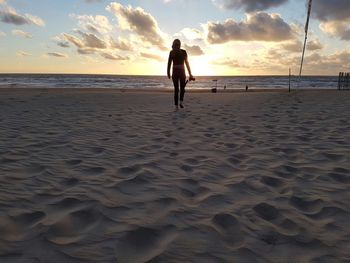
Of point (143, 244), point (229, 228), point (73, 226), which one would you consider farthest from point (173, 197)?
point (73, 226)

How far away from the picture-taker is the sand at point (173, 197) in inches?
89.9

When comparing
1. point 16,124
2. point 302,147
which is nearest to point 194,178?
point 302,147

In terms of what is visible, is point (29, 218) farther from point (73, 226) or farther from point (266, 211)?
point (266, 211)

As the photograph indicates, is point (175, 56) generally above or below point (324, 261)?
above

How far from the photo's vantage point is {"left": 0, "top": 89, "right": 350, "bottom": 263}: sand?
228 centimetres

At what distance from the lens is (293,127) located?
7.01 metres

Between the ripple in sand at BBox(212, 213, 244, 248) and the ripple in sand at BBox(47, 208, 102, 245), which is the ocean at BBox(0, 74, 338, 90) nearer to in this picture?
the ripple in sand at BBox(212, 213, 244, 248)

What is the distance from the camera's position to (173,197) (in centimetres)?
320

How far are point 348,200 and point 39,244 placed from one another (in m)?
2.98

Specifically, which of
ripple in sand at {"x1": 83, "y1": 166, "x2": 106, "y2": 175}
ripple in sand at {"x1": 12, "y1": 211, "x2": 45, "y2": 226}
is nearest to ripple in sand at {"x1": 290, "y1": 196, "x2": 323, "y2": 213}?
ripple in sand at {"x1": 83, "y1": 166, "x2": 106, "y2": 175}

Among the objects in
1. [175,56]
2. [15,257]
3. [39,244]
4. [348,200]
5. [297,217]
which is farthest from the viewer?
[175,56]

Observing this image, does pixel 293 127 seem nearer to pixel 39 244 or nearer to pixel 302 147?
pixel 302 147

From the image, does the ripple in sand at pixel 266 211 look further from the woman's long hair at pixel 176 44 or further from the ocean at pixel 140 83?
the ocean at pixel 140 83

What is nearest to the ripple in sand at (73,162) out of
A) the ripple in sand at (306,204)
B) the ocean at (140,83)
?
the ripple in sand at (306,204)
